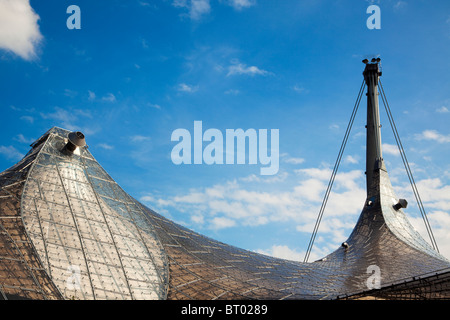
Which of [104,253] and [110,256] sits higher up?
[104,253]

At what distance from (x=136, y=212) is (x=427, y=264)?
19.1m

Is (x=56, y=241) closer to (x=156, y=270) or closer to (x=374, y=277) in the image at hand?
(x=156, y=270)

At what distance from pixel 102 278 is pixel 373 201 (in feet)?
92.4

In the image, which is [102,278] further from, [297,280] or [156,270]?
[297,280]

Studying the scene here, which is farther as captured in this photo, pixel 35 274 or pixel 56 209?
pixel 56 209

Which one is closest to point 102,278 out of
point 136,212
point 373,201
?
point 136,212

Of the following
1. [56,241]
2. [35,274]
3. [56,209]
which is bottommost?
[35,274]

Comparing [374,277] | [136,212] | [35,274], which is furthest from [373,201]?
[35,274]

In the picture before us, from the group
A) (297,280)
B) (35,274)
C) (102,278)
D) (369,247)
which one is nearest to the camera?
(35,274)
